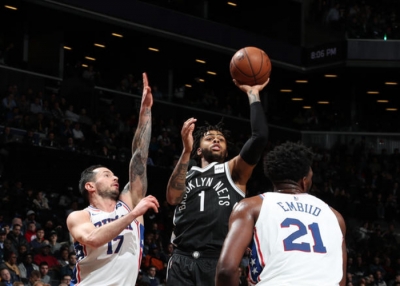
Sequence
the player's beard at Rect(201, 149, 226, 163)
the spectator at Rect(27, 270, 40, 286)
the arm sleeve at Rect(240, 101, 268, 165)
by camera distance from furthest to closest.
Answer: the spectator at Rect(27, 270, 40, 286) < the player's beard at Rect(201, 149, 226, 163) < the arm sleeve at Rect(240, 101, 268, 165)

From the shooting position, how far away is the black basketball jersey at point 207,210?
25.3 ft

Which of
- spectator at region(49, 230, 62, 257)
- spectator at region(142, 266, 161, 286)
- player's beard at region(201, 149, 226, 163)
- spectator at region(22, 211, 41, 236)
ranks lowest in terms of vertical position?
spectator at region(142, 266, 161, 286)

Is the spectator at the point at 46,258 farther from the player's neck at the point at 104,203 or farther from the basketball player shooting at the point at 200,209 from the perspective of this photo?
the player's neck at the point at 104,203

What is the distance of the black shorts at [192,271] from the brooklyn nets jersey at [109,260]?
2.45ft

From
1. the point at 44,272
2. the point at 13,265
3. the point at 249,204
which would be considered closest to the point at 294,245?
the point at 249,204

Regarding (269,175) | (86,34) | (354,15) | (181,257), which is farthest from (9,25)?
(269,175)

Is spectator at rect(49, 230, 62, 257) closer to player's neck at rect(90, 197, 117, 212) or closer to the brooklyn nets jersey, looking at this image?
player's neck at rect(90, 197, 117, 212)

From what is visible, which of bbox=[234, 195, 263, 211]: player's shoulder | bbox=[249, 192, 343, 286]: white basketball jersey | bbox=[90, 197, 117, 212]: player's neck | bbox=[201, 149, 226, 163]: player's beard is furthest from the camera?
bbox=[201, 149, 226, 163]: player's beard

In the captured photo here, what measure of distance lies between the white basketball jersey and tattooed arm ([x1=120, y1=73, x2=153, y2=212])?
8.09ft

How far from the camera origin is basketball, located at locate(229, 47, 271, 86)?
292 inches

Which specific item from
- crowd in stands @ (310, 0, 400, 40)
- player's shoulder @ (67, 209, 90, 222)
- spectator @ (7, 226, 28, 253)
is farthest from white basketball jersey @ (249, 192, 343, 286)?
crowd in stands @ (310, 0, 400, 40)

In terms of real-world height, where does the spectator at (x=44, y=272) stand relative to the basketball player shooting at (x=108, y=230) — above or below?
below

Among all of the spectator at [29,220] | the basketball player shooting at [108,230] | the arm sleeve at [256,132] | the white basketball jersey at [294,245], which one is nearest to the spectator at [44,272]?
the spectator at [29,220]

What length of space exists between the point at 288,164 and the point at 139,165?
2.67m
